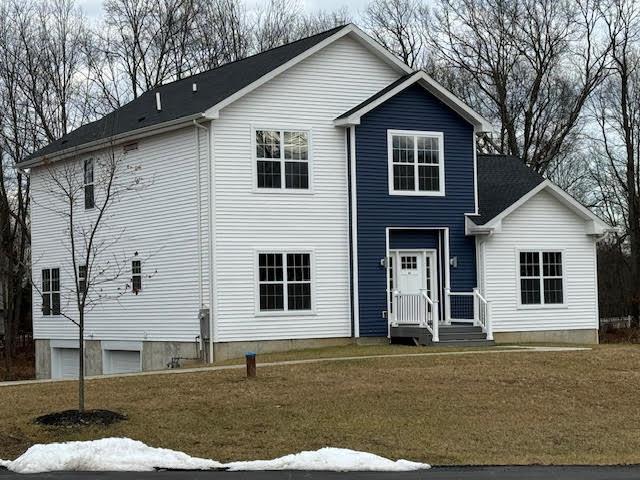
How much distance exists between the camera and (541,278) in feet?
103

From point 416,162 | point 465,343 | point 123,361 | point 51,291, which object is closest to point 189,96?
point 416,162

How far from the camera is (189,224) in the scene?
1094 inches

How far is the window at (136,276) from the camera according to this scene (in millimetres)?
29750

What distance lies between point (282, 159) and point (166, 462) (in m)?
15.4

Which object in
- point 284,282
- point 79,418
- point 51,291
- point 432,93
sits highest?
point 432,93

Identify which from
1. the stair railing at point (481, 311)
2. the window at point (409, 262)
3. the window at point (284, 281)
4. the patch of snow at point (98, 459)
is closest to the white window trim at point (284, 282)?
the window at point (284, 281)

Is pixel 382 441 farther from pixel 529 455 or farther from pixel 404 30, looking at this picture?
pixel 404 30

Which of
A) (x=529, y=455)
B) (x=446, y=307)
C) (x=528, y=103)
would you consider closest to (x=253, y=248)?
(x=446, y=307)

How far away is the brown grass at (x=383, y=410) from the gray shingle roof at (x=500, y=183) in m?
8.86

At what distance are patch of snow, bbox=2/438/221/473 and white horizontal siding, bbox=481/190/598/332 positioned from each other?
1814 cm

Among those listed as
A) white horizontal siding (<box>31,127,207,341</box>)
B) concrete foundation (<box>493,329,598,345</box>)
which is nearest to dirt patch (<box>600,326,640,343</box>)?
concrete foundation (<box>493,329,598,345</box>)

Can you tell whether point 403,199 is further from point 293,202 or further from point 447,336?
point 447,336

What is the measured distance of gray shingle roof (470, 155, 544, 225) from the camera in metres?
30.6

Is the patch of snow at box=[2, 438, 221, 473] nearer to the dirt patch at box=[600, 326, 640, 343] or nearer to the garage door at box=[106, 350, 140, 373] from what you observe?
the garage door at box=[106, 350, 140, 373]
